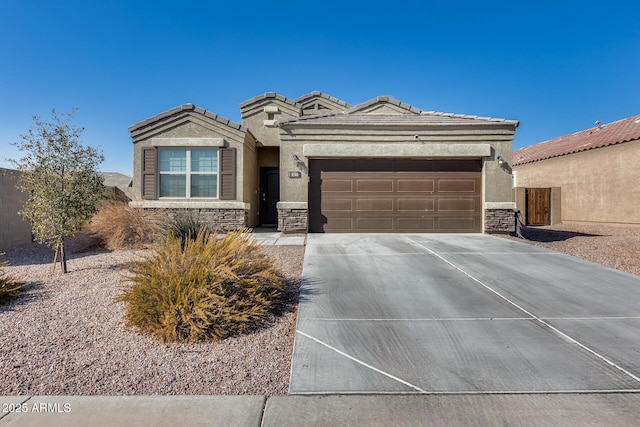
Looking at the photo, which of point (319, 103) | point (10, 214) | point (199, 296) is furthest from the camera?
point (319, 103)

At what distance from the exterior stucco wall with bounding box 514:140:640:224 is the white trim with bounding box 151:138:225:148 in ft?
59.3

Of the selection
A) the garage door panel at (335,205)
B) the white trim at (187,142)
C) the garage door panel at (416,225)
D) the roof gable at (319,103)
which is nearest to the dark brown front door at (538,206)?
the garage door panel at (416,225)

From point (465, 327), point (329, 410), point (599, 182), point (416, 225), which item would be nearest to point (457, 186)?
point (416, 225)

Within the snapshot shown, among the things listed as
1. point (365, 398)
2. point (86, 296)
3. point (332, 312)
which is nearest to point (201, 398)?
point (365, 398)

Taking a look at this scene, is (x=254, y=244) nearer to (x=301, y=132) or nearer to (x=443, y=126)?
(x=301, y=132)

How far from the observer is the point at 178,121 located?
11.9 m

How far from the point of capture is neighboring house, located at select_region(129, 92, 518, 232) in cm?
1102

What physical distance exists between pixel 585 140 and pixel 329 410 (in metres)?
23.0

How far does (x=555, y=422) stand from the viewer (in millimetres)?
2461

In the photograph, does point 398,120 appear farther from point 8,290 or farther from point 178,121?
point 8,290

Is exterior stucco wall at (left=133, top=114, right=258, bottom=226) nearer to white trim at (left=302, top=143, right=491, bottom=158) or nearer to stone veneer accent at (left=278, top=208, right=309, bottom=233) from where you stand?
stone veneer accent at (left=278, top=208, right=309, bottom=233)

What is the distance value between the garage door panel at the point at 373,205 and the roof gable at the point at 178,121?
16.2ft

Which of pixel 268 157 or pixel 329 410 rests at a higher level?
pixel 268 157

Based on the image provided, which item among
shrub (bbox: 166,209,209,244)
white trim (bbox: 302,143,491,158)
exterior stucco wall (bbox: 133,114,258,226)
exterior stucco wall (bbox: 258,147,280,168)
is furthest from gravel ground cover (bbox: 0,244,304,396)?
exterior stucco wall (bbox: 258,147,280,168)
